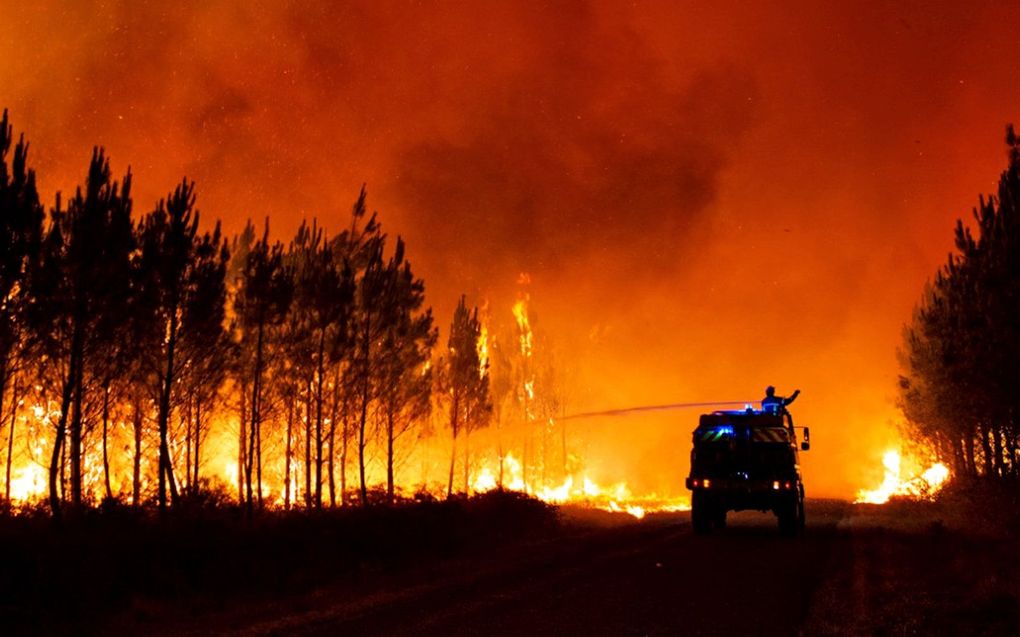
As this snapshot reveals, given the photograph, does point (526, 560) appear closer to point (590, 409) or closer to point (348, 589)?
point (348, 589)

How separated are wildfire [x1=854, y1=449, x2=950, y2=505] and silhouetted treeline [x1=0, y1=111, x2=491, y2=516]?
26.6 meters

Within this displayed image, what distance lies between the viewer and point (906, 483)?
62219 millimetres

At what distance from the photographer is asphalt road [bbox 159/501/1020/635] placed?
1107cm

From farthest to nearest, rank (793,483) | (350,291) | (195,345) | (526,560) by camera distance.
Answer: (350,291) < (195,345) < (793,483) < (526,560)

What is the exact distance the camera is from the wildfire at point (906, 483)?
154 feet

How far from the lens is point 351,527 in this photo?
20.2m

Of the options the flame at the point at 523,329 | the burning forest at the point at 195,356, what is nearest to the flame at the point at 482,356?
the burning forest at the point at 195,356

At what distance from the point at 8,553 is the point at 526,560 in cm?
1034

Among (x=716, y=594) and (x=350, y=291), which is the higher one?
(x=350, y=291)

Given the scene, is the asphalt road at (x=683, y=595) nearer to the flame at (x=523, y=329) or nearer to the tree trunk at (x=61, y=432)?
the tree trunk at (x=61, y=432)

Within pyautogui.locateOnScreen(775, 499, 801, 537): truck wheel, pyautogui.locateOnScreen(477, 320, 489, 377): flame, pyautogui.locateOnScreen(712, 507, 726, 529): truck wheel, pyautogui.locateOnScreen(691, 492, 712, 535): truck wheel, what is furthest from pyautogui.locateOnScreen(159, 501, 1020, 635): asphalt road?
pyautogui.locateOnScreen(477, 320, 489, 377): flame

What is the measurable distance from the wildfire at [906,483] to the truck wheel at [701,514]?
24092 mm

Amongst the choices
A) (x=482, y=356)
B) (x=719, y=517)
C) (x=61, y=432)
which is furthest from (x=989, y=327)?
(x=482, y=356)

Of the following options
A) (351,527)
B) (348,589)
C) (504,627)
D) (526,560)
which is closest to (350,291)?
(351,527)
